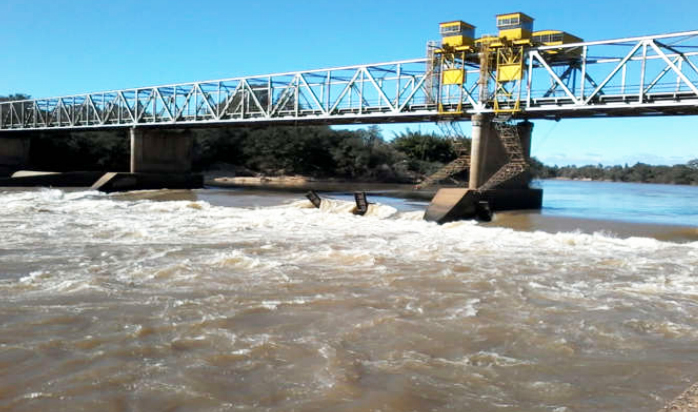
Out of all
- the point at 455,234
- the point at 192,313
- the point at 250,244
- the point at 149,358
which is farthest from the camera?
the point at 455,234

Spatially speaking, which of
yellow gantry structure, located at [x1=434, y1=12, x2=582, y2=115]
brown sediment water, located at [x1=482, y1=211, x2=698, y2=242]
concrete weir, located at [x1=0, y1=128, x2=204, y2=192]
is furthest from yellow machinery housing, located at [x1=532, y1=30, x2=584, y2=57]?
concrete weir, located at [x1=0, y1=128, x2=204, y2=192]

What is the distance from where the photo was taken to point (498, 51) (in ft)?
104

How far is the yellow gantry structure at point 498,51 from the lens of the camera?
30578 millimetres

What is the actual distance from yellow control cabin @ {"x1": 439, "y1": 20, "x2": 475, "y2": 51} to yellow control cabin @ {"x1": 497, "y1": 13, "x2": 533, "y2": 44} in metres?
1.79

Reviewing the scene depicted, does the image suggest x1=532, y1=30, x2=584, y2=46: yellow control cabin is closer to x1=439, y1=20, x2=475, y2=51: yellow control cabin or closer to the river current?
x1=439, y1=20, x2=475, y2=51: yellow control cabin

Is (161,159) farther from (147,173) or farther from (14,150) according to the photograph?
(14,150)

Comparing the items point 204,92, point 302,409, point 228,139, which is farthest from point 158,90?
point 302,409

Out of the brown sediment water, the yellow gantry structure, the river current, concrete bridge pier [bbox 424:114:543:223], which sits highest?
the yellow gantry structure

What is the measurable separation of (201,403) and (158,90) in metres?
57.2

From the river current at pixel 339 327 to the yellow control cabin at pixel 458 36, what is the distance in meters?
18.3

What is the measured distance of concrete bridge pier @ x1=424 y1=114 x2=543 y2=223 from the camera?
26531 millimetres

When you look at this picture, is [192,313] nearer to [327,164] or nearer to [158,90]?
[158,90]

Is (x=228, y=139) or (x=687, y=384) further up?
(x=228, y=139)

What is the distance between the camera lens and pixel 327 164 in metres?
84.4
